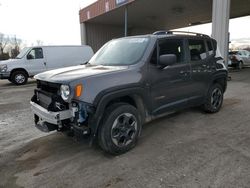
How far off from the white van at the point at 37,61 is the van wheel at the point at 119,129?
430 inches

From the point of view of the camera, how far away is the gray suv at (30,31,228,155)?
3.29 meters

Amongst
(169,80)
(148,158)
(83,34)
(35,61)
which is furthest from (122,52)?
(83,34)

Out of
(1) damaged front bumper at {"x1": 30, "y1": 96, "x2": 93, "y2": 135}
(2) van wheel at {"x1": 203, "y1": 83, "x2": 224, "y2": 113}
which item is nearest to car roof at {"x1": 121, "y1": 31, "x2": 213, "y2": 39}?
(2) van wheel at {"x1": 203, "y1": 83, "x2": 224, "y2": 113}

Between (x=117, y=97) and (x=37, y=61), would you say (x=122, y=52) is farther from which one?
(x=37, y=61)

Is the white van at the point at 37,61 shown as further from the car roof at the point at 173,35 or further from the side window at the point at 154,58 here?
the side window at the point at 154,58

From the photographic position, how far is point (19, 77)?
507 inches

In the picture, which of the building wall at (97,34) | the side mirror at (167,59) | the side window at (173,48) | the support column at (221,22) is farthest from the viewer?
the building wall at (97,34)

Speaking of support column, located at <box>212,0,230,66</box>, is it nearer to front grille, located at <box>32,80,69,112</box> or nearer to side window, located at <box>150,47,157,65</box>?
side window, located at <box>150,47,157,65</box>

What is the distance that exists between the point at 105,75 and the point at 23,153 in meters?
2.01

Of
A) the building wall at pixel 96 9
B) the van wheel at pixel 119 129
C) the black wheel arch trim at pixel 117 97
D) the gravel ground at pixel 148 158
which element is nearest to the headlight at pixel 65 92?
the black wheel arch trim at pixel 117 97

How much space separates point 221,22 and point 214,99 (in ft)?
21.0

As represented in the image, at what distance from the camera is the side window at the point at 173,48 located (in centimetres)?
428

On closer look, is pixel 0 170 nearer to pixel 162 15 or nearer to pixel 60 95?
pixel 60 95

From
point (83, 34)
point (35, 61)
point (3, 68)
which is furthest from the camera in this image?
point (83, 34)
